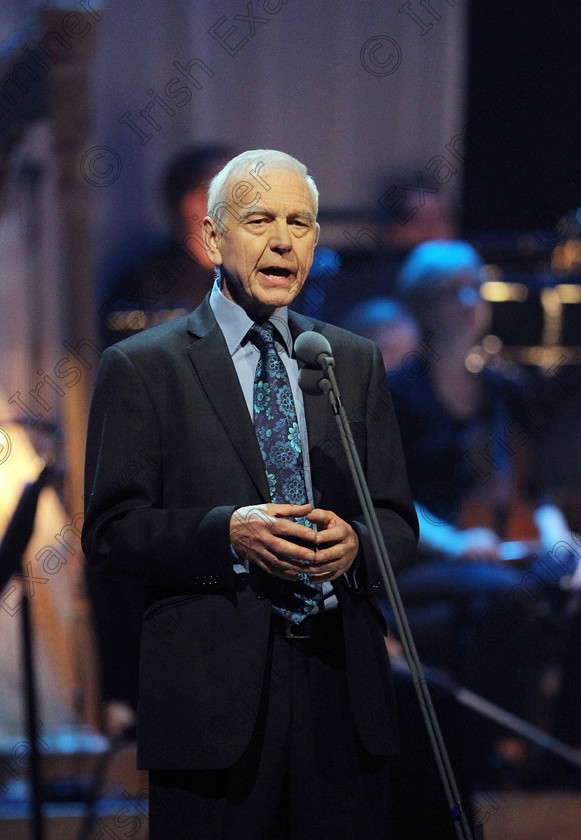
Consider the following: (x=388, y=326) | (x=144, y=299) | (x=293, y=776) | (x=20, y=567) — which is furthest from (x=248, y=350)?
(x=388, y=326)

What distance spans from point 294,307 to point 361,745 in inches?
62.9

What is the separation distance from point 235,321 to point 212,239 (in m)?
0.13

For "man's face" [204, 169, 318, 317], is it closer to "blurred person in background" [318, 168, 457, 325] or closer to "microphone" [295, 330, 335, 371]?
"microphone" [295, 330, 335, 371]

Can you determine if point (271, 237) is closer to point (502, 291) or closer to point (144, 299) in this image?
point (144, 299)

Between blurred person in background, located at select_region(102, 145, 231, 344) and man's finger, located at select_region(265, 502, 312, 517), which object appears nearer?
man's finger, located at select_region(265, 502, 312, 517)

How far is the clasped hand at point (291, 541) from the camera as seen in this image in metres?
1.36

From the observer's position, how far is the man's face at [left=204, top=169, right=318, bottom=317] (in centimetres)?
148

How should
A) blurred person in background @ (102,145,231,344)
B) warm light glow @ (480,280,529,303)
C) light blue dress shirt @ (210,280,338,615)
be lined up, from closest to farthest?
light blue dress shirt @ (210,280,338,615), blurred person in background @ (102,145,231,344), warm light glow @ (480,280,529,303)

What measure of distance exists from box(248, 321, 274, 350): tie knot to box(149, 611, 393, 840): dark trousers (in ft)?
1.39

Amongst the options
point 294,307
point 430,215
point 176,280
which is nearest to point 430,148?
point 430,215

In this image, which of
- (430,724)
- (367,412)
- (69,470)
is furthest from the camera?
(69,470)

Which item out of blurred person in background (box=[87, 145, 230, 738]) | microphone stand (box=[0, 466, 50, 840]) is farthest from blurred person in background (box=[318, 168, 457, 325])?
microphone stand (box=[0, 466, 50, 840])

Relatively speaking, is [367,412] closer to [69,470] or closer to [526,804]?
[69,470]

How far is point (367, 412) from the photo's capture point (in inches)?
61.9
